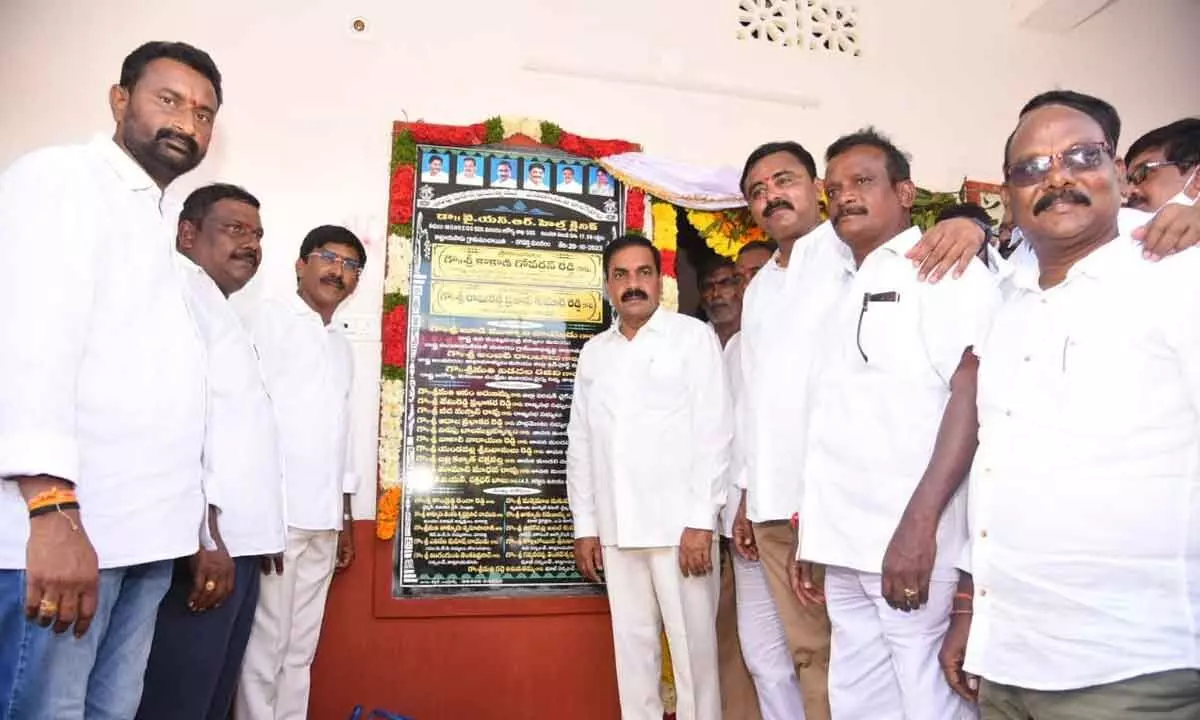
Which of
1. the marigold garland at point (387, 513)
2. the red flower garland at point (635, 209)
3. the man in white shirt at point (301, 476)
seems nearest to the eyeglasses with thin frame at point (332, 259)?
the man in white shirt at point (301, 476)

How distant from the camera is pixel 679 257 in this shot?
4.97 m

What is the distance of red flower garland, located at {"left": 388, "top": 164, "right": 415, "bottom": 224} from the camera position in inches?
152

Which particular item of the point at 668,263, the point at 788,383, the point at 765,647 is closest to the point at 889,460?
the point at 788,383

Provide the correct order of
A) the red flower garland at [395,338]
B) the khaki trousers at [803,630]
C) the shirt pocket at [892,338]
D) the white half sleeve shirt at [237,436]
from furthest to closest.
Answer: the red flower garland at [395,338] < the khaki trousers at [803,630] < the white half sleeve shirt at [237,436] < the shirt pocket at [892,338]

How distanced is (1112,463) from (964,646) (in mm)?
561

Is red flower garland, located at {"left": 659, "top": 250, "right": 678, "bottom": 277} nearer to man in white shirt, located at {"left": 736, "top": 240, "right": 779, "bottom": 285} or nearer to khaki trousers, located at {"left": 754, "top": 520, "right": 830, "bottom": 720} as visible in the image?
man in white shirt, located at {"left": 736, "top": 240, "right": 779, "bottom": 285}

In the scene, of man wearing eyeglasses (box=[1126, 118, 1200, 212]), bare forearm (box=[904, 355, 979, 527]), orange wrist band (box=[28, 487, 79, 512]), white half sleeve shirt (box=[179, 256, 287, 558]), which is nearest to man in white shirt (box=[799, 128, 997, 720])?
bare forearm (box=[904, 355, 979, 527])

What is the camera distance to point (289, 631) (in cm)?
306

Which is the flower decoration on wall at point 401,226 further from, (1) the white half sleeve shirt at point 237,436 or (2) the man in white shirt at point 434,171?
(1) the white half sleeve shirt at point 237,436

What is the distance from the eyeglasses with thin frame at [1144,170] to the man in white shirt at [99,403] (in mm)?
2412

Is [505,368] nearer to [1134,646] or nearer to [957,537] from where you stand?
[957,537]

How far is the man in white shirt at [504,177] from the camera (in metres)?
4.06

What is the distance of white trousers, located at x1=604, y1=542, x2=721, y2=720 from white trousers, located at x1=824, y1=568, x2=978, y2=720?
97 cm

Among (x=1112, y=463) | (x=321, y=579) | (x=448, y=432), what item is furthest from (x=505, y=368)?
(x=1112, y=463)
